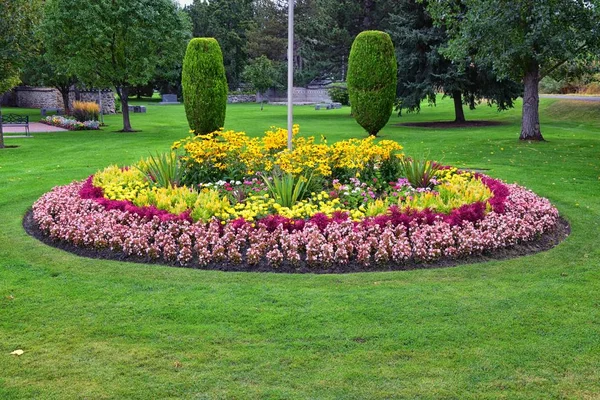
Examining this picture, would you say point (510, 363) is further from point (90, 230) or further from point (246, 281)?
point (90, 230)

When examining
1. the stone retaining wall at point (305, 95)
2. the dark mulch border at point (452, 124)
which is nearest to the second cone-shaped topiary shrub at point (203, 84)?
the dark mulch border at point (452, 124)

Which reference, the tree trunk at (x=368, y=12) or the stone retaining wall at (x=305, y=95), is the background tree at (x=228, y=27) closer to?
the stone retaining wall at (x=305, y=95)

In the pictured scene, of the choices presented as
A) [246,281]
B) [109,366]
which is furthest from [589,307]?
[109,366]

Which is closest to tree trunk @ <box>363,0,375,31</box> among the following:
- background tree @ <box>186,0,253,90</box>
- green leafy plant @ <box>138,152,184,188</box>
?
green leafy plant @ <box>138,152,184,188</box>

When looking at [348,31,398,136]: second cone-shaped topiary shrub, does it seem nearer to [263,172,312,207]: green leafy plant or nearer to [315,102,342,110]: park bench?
[263,172,312,207]: green leafy plant

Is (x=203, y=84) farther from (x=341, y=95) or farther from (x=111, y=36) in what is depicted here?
(x=341, y=95)

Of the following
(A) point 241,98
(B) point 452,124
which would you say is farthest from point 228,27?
(B) point 452,124

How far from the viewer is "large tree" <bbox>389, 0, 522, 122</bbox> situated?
85.1ft

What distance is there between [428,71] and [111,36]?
1330 centimetres

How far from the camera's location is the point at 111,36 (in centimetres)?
2403

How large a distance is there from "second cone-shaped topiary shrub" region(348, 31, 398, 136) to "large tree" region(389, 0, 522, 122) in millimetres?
5796

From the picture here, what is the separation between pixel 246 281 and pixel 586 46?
54.1 ft

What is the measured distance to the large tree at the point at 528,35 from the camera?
17469 millimetres

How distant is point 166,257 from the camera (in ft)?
21.7
